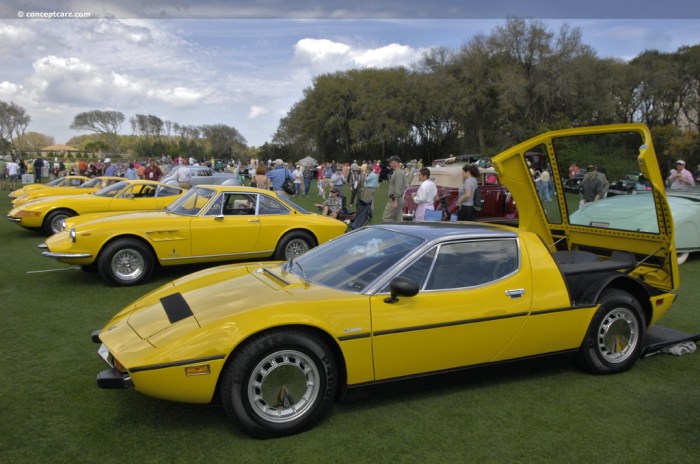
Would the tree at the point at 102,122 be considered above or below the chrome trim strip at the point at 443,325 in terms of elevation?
above

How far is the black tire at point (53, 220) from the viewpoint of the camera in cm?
1124

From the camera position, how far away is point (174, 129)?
294 ft

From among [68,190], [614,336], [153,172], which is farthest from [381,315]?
[153,172]

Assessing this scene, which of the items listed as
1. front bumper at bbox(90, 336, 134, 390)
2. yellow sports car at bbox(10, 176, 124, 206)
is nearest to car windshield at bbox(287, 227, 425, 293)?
front bumper at bbox(90, 336, 134, 390)

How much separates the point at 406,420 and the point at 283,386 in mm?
878

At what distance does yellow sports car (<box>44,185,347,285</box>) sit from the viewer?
7027mm

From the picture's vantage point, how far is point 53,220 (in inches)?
444

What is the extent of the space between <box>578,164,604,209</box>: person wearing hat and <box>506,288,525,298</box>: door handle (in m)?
5.50

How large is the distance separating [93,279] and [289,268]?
4.73m

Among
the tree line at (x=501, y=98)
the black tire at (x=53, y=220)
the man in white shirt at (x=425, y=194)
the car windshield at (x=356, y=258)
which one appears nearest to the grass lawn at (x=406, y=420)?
the car windshield at (x=356, y=258)

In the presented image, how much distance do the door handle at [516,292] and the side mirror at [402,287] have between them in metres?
0.84

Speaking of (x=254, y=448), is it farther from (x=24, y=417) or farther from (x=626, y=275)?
(x=626, y=275)

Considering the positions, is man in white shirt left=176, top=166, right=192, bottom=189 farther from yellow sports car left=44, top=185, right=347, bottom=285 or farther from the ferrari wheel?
the ferrari wheel

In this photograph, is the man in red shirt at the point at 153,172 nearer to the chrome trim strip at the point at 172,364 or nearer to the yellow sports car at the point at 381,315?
the yellow sports car at the point at 381,315
